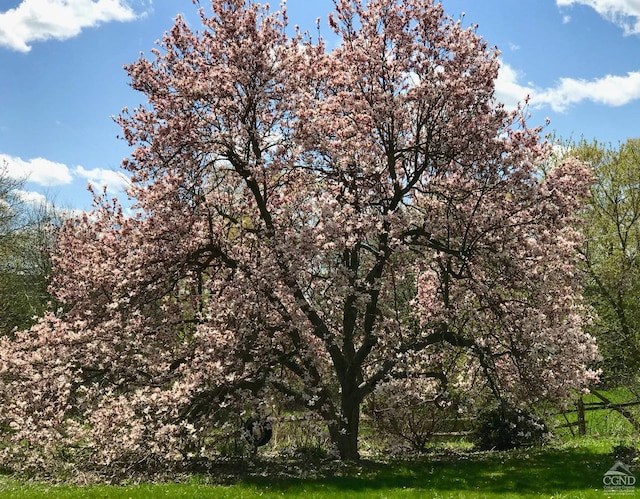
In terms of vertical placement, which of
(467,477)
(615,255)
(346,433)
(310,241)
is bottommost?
(467,477)

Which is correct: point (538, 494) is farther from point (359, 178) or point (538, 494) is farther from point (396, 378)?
point (359, 178)

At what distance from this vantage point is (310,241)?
43.3 feet

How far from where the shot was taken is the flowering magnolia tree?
13.4 m

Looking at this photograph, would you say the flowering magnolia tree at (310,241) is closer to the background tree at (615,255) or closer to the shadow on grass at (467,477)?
the shadow on grass at (467,477)

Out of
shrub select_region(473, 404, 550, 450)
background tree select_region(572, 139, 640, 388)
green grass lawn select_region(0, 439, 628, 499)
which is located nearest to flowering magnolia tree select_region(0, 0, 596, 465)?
green grass lawn select_region(0, 439, 628, 499)

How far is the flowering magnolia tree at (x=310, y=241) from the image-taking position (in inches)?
529

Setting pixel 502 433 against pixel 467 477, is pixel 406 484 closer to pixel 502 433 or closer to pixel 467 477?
pixel 467 477

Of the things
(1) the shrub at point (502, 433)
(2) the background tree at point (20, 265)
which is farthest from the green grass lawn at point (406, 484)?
(2) the background tree at point (20, 265)

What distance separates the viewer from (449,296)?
14984 millimetres

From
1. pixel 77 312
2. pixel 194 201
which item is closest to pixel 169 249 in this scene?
pixel 194 201

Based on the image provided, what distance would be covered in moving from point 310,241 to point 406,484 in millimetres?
5782

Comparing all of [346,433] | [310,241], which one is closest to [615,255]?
[346,433]

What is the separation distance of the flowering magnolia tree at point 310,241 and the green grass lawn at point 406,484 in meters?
1.68

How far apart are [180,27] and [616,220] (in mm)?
20842
